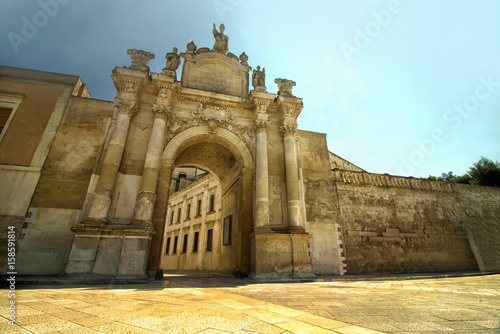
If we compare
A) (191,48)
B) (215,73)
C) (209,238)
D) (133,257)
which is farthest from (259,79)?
(209,238)

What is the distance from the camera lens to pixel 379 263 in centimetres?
1205

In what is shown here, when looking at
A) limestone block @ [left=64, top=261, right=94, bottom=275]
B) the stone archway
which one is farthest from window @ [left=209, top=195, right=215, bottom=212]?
limestone block @ [left=64, top=261, right=94, bottom=275]

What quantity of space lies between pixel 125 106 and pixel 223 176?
635 centimetres

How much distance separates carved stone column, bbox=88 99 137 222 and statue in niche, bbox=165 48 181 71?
2518mm

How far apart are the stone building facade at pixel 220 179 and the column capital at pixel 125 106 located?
0.15 feet

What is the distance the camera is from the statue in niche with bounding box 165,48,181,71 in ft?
36.4

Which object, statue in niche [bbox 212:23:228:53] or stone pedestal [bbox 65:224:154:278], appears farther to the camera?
statue in niche [bbox 212:23:228:53]

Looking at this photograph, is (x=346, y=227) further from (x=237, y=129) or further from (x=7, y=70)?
(x=7, y=70)

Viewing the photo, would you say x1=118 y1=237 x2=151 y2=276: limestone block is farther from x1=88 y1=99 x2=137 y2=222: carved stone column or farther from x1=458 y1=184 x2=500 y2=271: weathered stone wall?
x1=458 y1=184 x2=500 y2=271: weathered stone wall

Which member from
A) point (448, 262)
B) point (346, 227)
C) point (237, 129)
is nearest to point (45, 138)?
point (237, 129)

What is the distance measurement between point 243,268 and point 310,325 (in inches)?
300

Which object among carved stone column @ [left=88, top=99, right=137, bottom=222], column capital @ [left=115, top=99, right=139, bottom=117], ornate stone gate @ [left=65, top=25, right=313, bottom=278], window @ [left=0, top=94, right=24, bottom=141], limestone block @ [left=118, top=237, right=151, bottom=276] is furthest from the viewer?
window @ [left=0, top=94, right=24, bottom=141]

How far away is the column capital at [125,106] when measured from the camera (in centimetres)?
986

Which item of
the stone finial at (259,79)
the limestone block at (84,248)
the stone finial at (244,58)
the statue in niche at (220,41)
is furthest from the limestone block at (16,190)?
the stone finial at (244,58)
